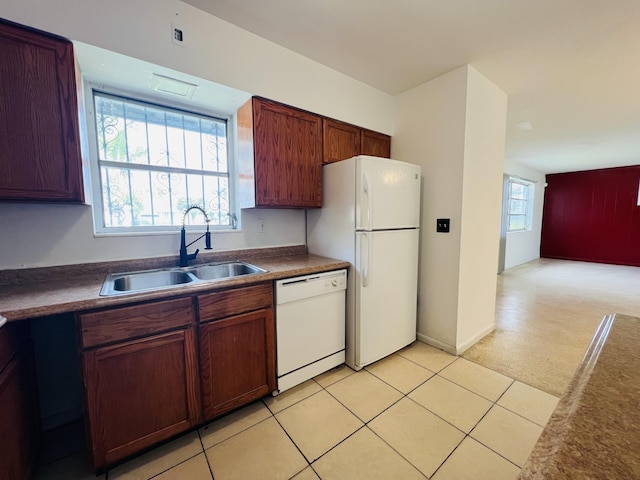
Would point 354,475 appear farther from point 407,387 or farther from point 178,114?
point 178,114

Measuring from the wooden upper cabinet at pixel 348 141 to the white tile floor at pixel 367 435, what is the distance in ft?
6.25

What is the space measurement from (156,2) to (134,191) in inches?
46.5

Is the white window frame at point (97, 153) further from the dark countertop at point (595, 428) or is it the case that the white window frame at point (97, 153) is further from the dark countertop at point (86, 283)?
the dark countertop at point (595, 428)

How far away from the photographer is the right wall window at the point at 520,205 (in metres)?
6.29

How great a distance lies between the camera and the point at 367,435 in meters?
1.54

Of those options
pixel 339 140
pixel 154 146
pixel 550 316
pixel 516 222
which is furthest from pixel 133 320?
pixel 516 222

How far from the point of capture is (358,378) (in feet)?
6.79

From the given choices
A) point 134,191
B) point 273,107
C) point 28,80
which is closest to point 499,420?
point 273,107

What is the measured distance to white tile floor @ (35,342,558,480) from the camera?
4.35 ft

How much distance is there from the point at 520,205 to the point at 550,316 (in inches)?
177

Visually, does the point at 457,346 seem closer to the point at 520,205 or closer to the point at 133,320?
the point at 133,320

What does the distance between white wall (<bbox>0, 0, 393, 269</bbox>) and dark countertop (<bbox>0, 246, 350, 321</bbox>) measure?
0.19 feet

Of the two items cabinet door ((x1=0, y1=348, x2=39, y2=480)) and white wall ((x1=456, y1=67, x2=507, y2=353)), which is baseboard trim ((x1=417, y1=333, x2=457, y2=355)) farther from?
cabinet door ((x1=0, y1=348, x2=39, y2=480))

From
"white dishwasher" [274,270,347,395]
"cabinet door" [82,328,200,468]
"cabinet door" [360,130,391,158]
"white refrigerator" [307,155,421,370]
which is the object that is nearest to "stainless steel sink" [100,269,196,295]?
"cabinet door" [82,328,200,468]
